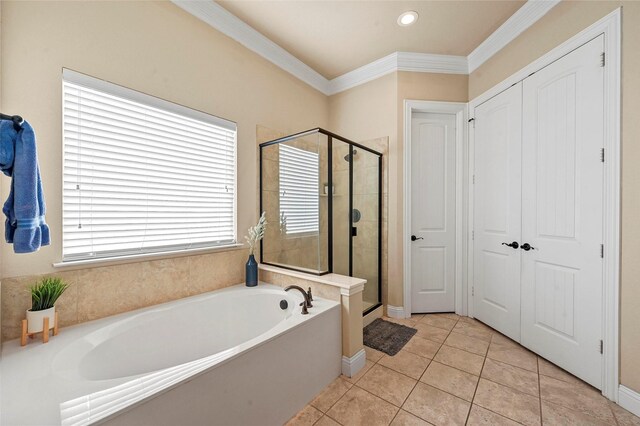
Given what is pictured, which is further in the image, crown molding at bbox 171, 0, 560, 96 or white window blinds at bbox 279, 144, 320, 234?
white window blinds at bbox 279, 144, 320, 234

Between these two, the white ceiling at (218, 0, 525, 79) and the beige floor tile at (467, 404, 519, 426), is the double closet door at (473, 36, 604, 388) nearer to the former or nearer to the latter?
the white ceiling at (218, 0, 525, 79)

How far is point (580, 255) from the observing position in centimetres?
178

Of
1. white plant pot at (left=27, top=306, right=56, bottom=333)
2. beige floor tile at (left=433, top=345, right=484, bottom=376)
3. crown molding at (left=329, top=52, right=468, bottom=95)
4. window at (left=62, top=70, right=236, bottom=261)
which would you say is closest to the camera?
white plant pot at (left=27, top=306, right=56, bottom=333)

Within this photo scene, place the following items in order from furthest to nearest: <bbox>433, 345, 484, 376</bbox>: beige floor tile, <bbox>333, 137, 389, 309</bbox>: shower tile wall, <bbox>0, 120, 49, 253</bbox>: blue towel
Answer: <bbox>333, 137, 389, 309</bbox>: shower tile wall, <bbox>433, 345, 484, 376</bbox>: beige floor tile, <bbox>0, 120, 49, 253</bbox>: blue towel

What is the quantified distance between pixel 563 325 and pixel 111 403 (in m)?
2.69

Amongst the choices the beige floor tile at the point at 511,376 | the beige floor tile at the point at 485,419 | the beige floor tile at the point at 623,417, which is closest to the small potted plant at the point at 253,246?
the beige floor tile at the point at 485,419

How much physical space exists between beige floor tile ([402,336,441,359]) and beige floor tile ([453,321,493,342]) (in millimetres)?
416

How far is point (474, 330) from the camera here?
2.53 metres

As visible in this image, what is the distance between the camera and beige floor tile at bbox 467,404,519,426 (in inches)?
55.9

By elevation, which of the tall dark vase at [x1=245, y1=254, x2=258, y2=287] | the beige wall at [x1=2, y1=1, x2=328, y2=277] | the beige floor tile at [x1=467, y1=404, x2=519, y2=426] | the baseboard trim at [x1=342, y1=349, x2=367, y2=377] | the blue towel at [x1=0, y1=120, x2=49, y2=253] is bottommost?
the beige floor tile at [x1=467, y1=404, x2=519, y2=426]

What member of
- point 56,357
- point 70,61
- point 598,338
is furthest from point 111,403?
point 598,338

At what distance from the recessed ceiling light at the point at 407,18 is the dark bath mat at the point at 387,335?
282cm

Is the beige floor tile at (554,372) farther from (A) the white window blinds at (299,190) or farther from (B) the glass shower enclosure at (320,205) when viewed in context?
(A) the white window blinds at (299,190)

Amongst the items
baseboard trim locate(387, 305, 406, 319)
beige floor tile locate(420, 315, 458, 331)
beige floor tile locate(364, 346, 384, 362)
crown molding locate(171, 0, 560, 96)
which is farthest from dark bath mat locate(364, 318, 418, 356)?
crown molding locate(171, 0, 560, 96)
